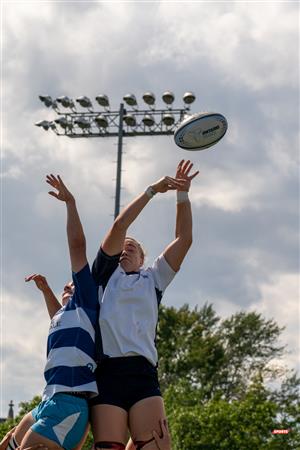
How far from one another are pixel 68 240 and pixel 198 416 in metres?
20.4

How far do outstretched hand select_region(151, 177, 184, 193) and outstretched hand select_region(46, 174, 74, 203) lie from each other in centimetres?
65

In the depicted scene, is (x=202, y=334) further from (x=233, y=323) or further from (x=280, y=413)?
(x=280, y=413)

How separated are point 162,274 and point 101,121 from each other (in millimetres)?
17683

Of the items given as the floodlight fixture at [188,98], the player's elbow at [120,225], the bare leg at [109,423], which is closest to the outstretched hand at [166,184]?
the player's elbow at [120,225]

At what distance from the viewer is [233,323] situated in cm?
Result: 4284

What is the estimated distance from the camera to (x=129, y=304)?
552 centimetres

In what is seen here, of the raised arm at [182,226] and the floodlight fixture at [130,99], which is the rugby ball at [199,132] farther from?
the floodlight fixture at [130,99]

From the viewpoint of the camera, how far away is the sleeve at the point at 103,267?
566 cm

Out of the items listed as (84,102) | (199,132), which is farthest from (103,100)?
(199,132)

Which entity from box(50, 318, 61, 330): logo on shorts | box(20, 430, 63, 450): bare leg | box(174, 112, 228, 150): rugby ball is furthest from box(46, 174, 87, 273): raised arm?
box(174, 112, 228, 150): rugby ball

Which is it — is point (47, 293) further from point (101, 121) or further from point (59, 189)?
point (101, 121)

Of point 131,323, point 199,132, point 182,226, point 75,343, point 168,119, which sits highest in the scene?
point 168,119

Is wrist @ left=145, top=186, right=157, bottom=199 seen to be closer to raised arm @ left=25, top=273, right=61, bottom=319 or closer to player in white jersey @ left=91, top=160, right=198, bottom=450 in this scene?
player in white jersey @ left=91, top=160, right=198, bottom=450

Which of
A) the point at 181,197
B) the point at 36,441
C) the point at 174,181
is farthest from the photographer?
the point at 181,197
